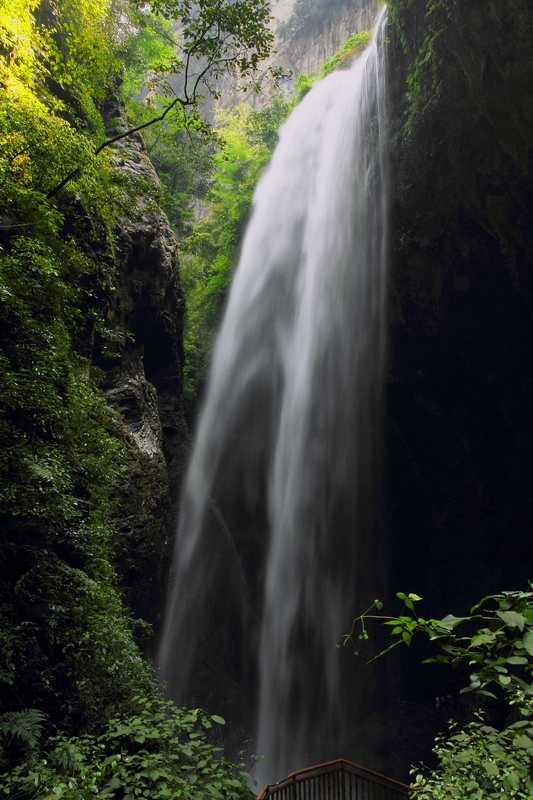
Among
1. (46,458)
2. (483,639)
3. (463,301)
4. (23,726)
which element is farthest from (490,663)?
(463,301)

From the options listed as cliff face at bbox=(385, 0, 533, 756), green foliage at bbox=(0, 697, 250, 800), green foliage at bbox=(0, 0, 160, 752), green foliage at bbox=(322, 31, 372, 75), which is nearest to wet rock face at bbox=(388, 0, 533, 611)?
cliff face at bbox=(385, 0, 533, 756)

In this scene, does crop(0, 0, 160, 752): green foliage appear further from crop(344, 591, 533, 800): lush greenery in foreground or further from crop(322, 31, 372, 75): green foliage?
crop(322, 31, 372, 75): green foliage

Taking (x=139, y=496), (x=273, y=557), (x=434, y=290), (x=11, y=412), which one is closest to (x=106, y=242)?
(x=139, y=496)

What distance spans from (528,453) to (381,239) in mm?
5266

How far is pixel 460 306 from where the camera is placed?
32.0 ft

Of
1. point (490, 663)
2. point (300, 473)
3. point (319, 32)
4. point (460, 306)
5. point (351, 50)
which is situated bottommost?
point (490, 663)

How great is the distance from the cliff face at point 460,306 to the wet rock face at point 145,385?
4.93 metres

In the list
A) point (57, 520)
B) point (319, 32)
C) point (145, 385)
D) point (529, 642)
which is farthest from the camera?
point (319, 32)

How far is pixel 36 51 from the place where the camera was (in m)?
6.89

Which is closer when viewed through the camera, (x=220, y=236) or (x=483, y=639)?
(x=483, y=639)

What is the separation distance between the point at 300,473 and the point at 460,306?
16.4 ft

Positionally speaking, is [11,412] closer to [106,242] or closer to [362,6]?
[106,242]

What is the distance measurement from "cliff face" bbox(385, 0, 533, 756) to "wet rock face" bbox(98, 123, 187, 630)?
4932 millimetres

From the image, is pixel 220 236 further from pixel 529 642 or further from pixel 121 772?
pixel 529 642
